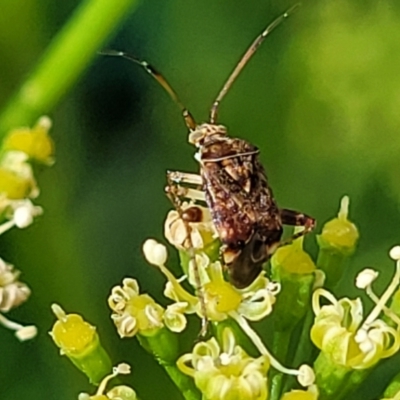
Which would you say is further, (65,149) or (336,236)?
(65,149)

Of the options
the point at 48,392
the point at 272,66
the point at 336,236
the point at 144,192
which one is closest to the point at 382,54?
the point at 272,66

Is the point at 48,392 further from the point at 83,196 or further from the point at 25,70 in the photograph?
the point at 25,70

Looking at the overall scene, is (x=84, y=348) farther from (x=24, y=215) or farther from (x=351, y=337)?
(x=351, y=337)

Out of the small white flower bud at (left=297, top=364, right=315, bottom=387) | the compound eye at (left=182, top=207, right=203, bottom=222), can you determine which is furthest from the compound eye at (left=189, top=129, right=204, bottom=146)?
the small white flower bud at (left=297, top=364, right=315, bottom=387)

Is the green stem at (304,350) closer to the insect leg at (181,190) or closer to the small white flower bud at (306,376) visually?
the small white flower bud at (306,376)

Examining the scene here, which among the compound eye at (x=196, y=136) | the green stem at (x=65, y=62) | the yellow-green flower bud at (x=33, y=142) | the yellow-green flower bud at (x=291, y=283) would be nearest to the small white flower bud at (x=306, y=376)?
the yellow-green flower bud at (x=291, y=283)

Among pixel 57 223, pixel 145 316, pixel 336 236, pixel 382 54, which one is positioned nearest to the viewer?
pixel 145 316

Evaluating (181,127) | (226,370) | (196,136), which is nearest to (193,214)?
(196,136)
